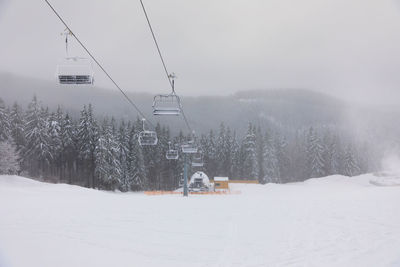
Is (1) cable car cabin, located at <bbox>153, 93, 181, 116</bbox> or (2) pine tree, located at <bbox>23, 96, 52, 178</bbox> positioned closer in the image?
(1) cable car cabin, located at <bbox>153, 93, 181, 116</bbox>

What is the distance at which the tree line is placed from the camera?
53719 mm

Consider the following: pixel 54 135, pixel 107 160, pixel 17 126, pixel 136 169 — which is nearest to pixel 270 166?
pixel 136 169

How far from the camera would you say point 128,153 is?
6481 centimetres

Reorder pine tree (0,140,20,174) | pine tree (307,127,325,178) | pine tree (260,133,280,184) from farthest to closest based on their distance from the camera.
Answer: pine tree (307,127,325,178), pine tree (260,133,280,184), pine tree (0,140,20,174)

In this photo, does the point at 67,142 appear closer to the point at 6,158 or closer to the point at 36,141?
the point at 36,141

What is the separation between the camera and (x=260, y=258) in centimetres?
904

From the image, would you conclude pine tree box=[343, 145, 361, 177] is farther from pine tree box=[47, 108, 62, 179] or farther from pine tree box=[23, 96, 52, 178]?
pine tree box=[23, 96, 52, 178]

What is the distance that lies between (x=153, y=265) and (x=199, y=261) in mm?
1290

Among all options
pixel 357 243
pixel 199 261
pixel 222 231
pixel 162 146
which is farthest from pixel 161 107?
pixel 162 146

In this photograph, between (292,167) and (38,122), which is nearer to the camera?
(38,122)

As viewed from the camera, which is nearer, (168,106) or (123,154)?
(168,106)

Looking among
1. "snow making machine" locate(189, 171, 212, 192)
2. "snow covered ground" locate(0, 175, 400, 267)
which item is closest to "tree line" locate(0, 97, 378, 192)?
"snow making machine" locate(189, 171, 212, 192)

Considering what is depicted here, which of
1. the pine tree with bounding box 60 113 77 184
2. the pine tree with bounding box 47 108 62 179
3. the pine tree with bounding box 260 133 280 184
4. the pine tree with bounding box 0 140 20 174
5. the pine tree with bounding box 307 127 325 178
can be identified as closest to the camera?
the pine tree with bounding box 0 140 20 174

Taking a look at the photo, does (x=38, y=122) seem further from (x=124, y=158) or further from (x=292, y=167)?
(x=292, y=167)
